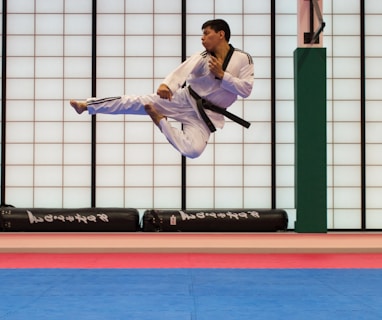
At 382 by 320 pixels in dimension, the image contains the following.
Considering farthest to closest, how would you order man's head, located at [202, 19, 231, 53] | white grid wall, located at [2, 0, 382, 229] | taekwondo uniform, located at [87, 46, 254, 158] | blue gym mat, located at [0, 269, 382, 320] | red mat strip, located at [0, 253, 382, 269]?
white grid wall, located at [2, 0, 382, 229], red mat strip, located at [0, 253, 382, 269], taekwondo uniform, located at [87, 46, 254, 158], man's head, located at [202, 19, 231, 53], blue gym mat, located at [0, 269, 382, 320]

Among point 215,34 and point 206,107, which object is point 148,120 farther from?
point 215,34

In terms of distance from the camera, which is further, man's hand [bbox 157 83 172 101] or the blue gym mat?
man's hand [bbox 157 83 172 101]

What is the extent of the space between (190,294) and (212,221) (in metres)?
7.14

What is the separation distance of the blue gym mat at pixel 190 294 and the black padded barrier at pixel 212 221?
5.26 metres

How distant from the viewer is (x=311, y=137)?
13.0 meters

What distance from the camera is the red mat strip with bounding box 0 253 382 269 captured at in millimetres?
8289

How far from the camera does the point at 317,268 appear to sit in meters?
8.00

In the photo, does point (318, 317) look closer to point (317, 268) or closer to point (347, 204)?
point (317, 268)

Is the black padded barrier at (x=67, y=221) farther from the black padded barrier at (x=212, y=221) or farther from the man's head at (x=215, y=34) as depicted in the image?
the man's head at (x=215, y=34)

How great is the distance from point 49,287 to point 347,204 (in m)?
9.23

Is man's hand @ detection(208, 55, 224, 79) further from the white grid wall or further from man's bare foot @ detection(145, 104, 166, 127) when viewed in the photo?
the white grid wall

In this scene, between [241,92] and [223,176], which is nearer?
[241,92]

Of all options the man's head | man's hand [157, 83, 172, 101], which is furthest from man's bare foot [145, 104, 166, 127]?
the man's head

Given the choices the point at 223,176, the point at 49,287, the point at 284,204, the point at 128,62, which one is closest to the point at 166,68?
the point at 128,62
